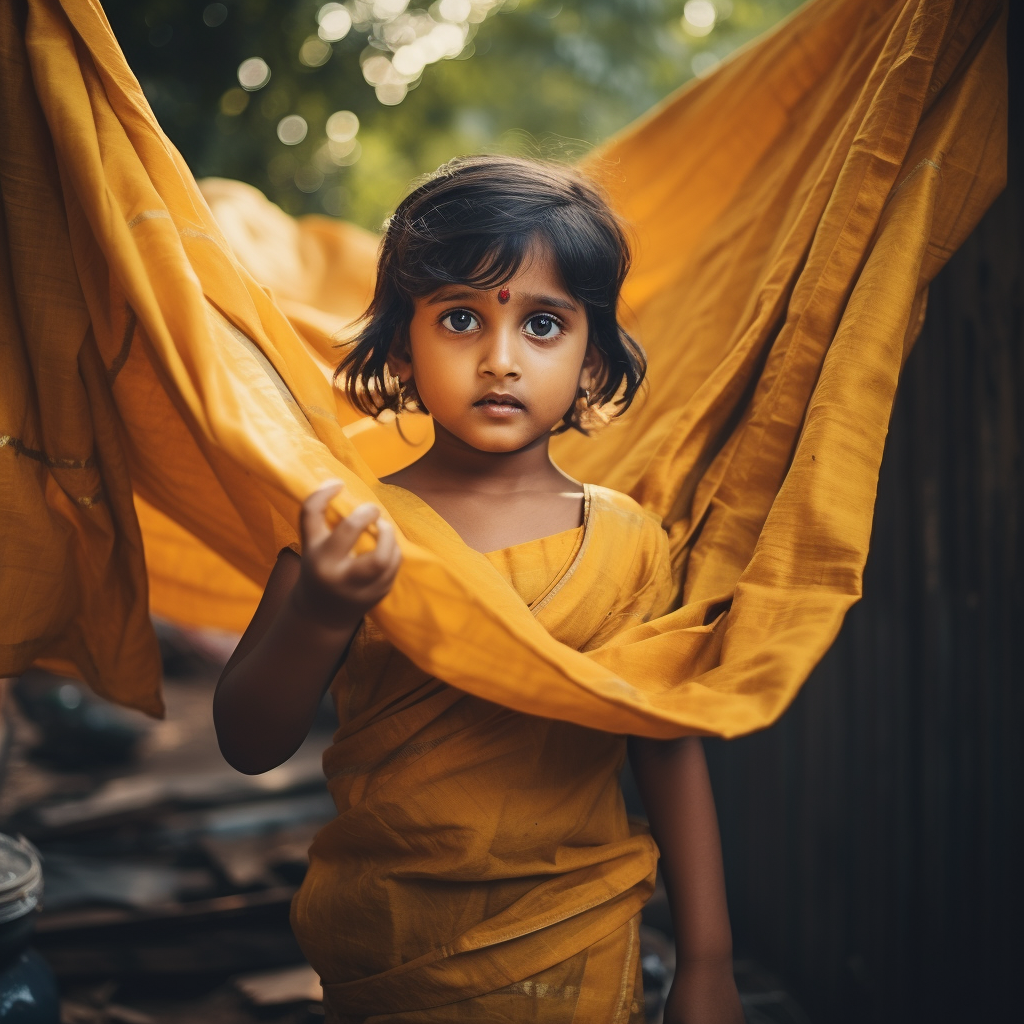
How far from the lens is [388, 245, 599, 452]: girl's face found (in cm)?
119

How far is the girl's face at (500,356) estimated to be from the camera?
1191mm

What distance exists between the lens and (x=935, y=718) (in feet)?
6.18

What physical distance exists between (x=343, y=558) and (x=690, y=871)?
2.23ft

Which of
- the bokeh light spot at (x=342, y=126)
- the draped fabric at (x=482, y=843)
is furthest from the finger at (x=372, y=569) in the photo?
the bokeh light spot at (x=342, y=126)

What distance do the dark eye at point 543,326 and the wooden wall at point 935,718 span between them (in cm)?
97

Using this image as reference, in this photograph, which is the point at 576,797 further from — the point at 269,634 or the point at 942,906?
the point at 942,906

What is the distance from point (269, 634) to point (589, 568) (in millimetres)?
437

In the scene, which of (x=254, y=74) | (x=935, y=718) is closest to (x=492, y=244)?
(x=935, y=718)

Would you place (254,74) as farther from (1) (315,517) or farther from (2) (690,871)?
(2) (690,871)

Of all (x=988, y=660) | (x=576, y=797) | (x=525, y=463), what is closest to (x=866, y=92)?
(x=525, y=463)

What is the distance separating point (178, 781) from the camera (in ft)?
12.7

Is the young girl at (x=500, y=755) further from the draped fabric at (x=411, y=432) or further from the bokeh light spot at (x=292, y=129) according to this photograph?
the bokeh light spot at (x=292, y=129)

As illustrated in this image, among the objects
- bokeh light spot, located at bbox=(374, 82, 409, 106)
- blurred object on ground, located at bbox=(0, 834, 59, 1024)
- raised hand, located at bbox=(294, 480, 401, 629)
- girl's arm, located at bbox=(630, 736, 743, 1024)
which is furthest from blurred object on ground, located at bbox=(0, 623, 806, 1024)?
bokeh light spot, located at bbox=(374, 82, 409, 106)

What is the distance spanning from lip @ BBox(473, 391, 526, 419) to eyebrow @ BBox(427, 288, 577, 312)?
0.14m
